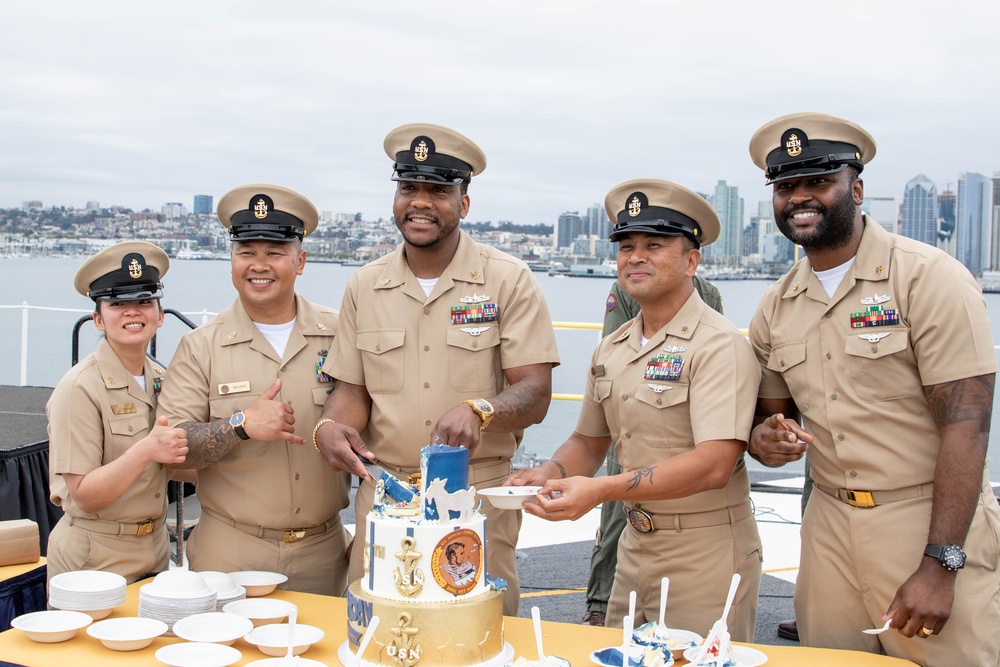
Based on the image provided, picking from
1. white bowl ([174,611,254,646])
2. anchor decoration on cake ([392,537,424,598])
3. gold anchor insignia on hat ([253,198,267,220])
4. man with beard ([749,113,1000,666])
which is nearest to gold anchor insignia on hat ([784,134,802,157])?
man with beard ([749,113,1000,666])

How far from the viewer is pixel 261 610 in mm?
3143

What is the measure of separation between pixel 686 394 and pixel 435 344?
38.7 inches

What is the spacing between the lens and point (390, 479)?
9.14 ft

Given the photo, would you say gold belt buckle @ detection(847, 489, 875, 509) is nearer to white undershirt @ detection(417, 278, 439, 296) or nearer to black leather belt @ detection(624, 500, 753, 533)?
black leather belt @ detection(624, 500, 753, 533)

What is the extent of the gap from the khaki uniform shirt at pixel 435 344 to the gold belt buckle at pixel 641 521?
59 centimetres

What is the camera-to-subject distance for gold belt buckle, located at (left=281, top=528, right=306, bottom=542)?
3.71 m

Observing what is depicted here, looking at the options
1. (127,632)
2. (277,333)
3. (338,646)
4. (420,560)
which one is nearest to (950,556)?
(420,560)

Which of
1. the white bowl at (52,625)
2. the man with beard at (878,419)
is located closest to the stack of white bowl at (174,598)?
the white bowl at (52,625)

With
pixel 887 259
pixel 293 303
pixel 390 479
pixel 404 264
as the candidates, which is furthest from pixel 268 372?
pixel 887 259

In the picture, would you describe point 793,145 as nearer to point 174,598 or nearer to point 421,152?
point 421,152

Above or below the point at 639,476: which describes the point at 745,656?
below

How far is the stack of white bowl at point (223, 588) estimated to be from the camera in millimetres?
3201

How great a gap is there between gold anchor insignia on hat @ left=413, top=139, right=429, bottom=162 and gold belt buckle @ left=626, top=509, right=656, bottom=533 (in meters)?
1.48

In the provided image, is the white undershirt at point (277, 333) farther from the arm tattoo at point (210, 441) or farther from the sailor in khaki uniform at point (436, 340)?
the arm tattoo at point (210, 441)
